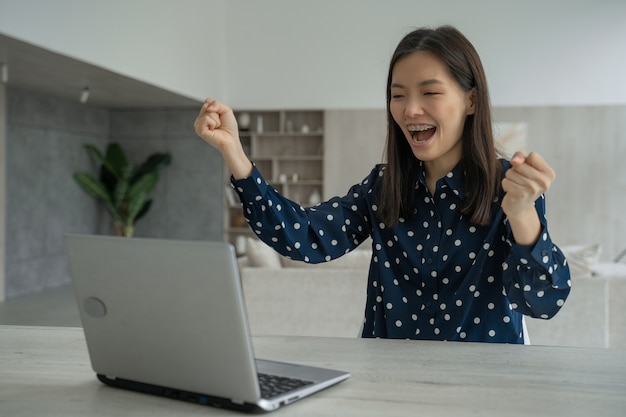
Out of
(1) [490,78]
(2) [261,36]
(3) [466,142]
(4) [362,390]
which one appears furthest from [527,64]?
(4) [362,390]

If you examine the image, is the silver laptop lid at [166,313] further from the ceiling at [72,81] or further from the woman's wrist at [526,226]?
the ceiling at [72,81]

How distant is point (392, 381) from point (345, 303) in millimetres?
3305

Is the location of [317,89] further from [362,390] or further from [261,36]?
[362,390]

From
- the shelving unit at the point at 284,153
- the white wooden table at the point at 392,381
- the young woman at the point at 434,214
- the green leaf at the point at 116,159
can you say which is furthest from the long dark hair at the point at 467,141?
the green leaf at the point at 116,159

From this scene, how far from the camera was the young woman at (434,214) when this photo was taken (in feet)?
5.11

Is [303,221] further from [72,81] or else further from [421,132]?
[72,81]

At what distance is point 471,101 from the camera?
1623 millimetres

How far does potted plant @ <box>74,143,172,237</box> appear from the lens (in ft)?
30.2

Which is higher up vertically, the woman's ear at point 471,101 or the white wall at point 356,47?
the white wall at point 356,47

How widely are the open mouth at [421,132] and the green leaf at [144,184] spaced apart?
8.02 m

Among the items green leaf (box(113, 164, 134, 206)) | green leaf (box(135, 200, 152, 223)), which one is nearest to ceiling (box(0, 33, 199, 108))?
green leaf (box(113, 164, 134, 206))

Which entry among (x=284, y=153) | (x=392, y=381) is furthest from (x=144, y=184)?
(x=392, y=381)

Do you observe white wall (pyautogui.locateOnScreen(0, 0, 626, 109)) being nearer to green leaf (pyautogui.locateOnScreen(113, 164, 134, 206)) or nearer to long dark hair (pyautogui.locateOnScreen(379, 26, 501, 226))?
green leaf (pyautogui.locateOnScreen(113, 164, 134, 206))

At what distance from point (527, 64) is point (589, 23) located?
2.69ft
